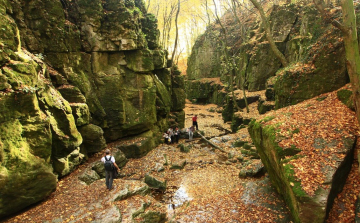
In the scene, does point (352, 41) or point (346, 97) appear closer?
point (352, 41)

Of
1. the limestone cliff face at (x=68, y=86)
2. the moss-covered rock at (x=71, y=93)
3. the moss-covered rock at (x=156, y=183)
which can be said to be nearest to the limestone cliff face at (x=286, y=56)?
the moss-covered rock at (x=156, y=183)

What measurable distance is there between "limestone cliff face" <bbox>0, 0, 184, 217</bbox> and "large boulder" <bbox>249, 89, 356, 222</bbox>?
933cm

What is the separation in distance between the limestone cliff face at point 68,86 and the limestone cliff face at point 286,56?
1059 centimetres

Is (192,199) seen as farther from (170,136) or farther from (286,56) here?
(286,56)

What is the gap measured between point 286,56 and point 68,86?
23.6 meters

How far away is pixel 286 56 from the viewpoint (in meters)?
23.5

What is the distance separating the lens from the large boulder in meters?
5.23

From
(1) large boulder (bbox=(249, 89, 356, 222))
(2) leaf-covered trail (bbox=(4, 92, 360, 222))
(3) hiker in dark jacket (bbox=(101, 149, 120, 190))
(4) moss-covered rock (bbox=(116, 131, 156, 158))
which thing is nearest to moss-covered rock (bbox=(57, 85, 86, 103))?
(2) leaf-covered trail (bbox=(4, 92, 360, 222))

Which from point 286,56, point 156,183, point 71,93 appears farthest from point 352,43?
point 286,56

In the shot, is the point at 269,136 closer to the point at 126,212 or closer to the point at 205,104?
the point at 126,212

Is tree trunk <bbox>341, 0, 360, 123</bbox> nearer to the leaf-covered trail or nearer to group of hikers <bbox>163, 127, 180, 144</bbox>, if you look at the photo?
the leaf-covered trail

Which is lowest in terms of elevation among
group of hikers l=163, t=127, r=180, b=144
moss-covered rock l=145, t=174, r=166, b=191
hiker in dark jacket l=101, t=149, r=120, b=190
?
moss-covered rock l=145, t=174, r=166, b=191

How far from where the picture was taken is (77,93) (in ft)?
40.5

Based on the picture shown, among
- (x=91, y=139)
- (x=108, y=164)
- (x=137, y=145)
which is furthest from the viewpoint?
(x=137, y=145)
